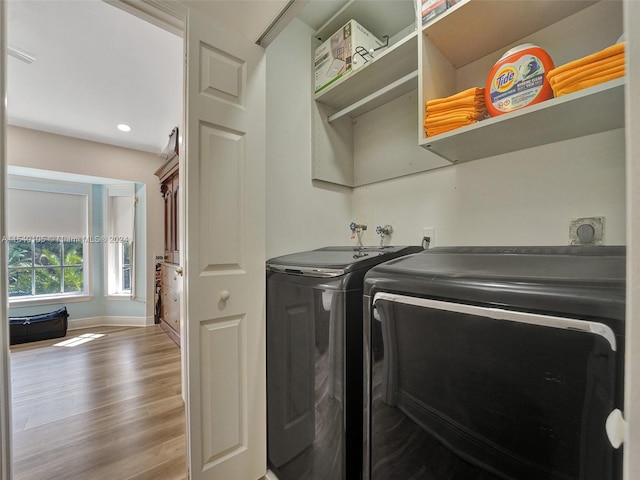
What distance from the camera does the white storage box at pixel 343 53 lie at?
54.3 inches

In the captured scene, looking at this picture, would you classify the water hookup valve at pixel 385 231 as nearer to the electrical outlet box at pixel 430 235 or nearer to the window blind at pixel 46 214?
the electrical outlet box at pixel 430 235

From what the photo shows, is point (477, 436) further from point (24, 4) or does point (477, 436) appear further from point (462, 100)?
point (24, 4)

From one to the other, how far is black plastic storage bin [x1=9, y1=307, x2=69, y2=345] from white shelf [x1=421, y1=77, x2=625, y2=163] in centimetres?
462

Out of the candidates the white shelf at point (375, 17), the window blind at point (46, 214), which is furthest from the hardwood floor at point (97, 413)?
the white shelf at point (375, 17)

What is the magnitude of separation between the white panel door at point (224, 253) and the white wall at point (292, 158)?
17 centimetres

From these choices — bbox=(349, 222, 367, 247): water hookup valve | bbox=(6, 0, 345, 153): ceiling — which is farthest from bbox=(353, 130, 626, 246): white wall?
bbox=(6, 0, 345, 153): ceiling

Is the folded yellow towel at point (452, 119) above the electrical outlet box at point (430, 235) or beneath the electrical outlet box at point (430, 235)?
above

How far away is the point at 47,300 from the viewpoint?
3613 mm

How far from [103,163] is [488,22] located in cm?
448

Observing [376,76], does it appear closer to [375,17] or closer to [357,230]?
[375,17]

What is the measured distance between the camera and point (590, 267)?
1.96ft

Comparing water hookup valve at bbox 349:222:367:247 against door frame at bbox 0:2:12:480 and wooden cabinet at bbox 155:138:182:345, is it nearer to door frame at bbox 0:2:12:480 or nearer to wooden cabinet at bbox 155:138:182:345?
door frame at bbox 0:2:12:480

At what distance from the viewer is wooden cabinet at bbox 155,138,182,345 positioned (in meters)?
3.08

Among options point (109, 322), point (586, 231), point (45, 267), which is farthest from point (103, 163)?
point (586, 231)
